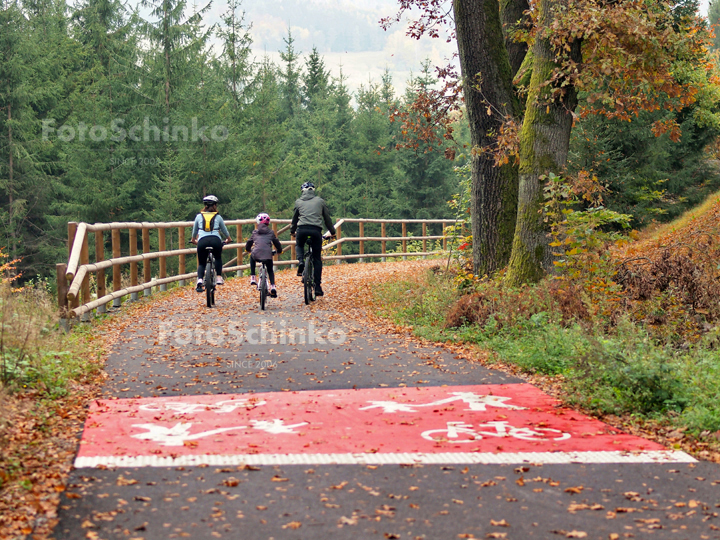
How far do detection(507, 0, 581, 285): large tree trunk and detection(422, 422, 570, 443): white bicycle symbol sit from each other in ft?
17.7

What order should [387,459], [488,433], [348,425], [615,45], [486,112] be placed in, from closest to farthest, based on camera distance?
[387,459], [488,433], [348,425], [615,45], [486,112]

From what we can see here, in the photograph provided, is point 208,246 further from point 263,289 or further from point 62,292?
point 62,292

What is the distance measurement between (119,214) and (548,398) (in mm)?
35183

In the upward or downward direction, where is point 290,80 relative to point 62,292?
upward

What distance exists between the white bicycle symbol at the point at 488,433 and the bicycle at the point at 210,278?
8364mm

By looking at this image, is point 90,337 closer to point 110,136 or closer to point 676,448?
point 676,448

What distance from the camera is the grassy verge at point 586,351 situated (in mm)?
6223

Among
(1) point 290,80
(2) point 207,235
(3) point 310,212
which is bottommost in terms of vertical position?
(2) point 207,235

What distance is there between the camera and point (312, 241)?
14297 millimetres

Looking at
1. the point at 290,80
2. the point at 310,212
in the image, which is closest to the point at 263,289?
the point at 310,212

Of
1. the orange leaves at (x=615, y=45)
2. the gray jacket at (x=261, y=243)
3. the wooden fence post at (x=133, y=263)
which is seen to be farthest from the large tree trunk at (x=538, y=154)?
the wooden fence post at (x=133, y=263)

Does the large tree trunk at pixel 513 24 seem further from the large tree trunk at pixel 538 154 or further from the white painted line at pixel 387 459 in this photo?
the white painted line at pixel 387 459

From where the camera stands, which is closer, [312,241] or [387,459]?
[387,459]

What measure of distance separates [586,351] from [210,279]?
26.3ft
